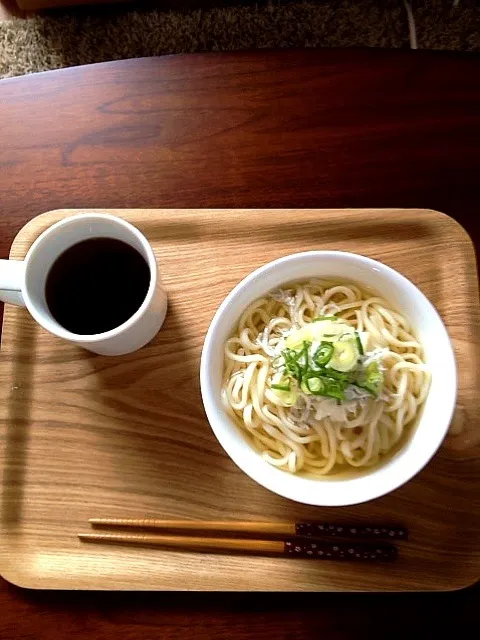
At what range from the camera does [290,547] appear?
97 centimetres

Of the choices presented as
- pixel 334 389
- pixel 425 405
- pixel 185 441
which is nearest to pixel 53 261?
pixel 185 441

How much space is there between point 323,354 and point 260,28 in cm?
134

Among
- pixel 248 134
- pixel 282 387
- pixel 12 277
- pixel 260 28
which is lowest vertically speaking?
pixel 282 387

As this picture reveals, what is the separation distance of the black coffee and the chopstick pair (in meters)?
0.31

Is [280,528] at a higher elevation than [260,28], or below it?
below

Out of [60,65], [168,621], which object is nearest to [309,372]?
[168,621]

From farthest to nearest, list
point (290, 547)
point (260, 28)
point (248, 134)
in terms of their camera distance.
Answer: point (260, 28)
point (248, 134)
point (290, 547)

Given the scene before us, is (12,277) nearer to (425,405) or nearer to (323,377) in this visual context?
(323,377)

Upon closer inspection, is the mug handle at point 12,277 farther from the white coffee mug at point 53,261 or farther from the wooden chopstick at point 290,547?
the wooden chopstick at point 290,547

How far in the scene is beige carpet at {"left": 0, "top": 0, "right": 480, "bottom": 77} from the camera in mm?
1876

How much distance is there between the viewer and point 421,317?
918 mm

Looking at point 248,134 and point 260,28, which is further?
point 260,28

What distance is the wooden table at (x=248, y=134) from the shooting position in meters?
1.13

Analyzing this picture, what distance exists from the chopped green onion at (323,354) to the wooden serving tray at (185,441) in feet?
0.78
